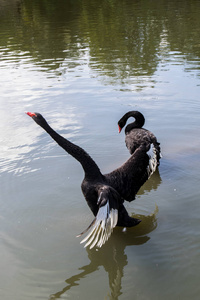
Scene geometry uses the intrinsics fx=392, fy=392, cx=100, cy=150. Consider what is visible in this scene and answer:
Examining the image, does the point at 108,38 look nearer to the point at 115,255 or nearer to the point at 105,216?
the point at 115,255

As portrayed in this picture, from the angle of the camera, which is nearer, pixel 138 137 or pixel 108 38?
pixel 138 137

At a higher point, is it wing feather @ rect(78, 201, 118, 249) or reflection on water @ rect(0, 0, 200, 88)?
Result: wing feather @ rect(78, 201, 118, 249)

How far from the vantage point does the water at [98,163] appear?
3242 millimetres

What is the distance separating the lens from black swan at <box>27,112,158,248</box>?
10.7ft

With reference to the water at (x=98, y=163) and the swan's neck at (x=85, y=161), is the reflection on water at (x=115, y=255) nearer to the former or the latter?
the water at (x=98, y=163)

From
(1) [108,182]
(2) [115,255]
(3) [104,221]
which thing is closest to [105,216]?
(3) [104,221]

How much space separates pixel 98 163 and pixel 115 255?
6.08 feet

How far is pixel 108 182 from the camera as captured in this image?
12.7 ft

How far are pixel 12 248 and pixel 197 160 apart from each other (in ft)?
8.90

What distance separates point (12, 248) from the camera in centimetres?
363

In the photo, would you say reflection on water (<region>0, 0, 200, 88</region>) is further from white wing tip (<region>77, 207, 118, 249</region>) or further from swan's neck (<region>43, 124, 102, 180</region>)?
white wing tip (<region>77, 207, 118, 249</region>)

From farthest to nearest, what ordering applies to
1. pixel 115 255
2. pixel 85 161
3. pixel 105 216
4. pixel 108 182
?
pixel 108 182 → pixel 85 161 → pixel 115 255 → pixel 105 216

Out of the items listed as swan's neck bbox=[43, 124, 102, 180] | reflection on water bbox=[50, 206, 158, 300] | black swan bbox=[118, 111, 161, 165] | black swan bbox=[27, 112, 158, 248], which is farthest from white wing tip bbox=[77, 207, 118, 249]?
black swan bbox=[118, 111, 161, 165]

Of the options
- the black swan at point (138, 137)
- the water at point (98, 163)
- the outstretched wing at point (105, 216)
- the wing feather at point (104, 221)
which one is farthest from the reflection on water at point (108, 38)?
the wing feather at point (104, 221)
